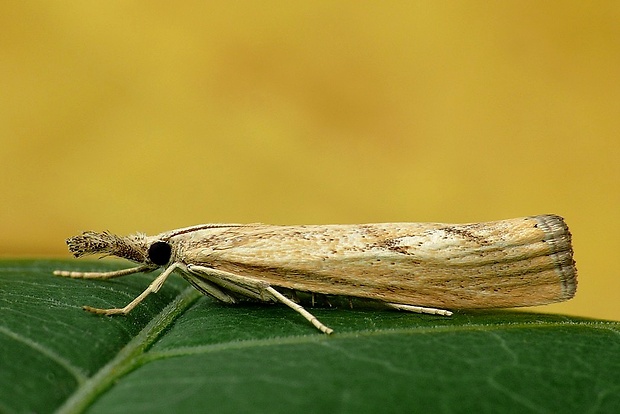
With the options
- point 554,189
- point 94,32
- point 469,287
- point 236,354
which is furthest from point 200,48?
point 236,354

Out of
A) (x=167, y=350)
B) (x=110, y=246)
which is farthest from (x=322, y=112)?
(x=167, y=350)

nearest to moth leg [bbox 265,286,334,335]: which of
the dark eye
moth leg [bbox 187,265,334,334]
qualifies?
moth leg [bbox 187,265,334,334]

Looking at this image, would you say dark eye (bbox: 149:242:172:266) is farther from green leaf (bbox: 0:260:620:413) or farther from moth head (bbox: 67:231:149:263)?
green leaf (bbox: 0:260:620:413)

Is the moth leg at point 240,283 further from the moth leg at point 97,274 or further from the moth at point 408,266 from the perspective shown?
the moth leg at point 97,274

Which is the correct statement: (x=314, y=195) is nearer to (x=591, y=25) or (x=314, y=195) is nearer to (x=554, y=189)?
(x=554, y=189)

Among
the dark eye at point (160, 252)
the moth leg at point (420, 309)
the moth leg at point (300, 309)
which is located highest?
the dark eye at point (160, 252)

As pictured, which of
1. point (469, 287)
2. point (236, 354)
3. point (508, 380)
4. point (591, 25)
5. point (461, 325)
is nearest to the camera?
point (508, 380)

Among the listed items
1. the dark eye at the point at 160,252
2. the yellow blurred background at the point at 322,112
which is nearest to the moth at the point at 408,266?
the dark eye at the point at 160,252
